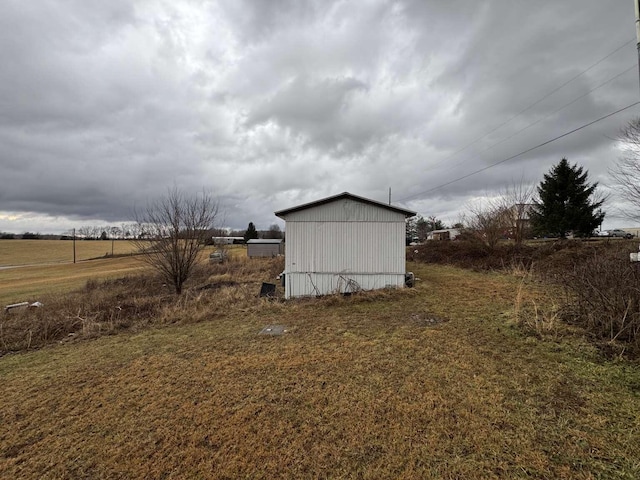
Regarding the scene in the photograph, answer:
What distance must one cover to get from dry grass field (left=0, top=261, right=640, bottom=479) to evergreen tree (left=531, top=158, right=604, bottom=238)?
23448 mm

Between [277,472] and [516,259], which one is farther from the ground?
[516,259]

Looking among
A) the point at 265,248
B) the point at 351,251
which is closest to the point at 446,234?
the point at 265,248

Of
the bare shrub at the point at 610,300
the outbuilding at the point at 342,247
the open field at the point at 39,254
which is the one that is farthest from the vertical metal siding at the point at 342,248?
the open field at the point at 39,254

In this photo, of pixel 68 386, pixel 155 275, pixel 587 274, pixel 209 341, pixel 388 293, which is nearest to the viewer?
pixel 68 386

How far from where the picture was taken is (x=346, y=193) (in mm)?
8844

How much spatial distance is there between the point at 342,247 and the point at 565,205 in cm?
2455

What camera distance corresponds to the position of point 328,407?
9.62 ft

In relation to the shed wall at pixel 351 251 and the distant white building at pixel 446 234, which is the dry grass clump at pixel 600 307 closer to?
the shed wall at pixel 351 251

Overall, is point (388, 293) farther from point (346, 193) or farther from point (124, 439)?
point (124, 439)

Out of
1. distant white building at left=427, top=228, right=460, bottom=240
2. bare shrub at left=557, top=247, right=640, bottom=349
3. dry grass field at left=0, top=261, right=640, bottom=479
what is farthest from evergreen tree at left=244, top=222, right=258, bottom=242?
bare shrub at left=557, top=247, right=640, bottom=349

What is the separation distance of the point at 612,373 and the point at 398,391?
2736 millimetres

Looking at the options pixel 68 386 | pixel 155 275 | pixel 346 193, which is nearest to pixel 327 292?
pixel 346 193

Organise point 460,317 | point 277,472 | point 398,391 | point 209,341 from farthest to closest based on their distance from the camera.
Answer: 1. point 460,317
2. point 209,341
3. point 398,391
4. point 277,472

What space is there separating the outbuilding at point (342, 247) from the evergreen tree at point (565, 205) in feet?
64.5
